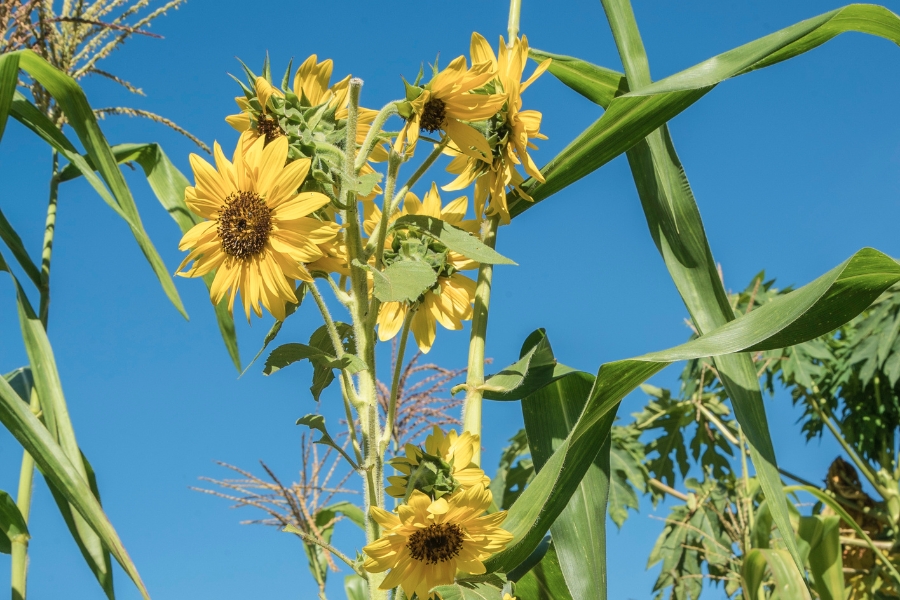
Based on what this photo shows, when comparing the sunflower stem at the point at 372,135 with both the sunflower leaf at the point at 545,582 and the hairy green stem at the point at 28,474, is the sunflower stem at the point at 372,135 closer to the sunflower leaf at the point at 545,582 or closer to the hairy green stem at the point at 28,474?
the sunflower leaf at the point at 545,582

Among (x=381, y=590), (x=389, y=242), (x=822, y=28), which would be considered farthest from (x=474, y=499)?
(x=822, y=28)

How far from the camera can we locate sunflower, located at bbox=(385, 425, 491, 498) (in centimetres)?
48

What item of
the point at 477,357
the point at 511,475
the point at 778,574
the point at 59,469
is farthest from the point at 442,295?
the point at 511,475

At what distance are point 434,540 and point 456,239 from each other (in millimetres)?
181

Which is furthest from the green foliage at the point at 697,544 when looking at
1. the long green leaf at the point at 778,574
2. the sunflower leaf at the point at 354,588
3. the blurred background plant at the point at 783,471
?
the sunflower leaf at the point at 354,588

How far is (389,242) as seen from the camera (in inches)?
21.4

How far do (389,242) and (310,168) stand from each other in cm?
9

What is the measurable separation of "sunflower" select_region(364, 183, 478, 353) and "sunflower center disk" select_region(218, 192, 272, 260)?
89 millimetres

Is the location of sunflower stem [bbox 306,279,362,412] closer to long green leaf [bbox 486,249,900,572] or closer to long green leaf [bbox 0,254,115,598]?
long green leaf [bbox 486,249,900,572]

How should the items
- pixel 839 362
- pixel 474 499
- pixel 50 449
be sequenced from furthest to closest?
pixel 839 362, pixel 50 449, pixel 474 499

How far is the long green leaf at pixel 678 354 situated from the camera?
1.39 ft

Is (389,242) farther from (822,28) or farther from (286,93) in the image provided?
(822,28)

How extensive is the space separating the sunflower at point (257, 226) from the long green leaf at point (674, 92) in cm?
17

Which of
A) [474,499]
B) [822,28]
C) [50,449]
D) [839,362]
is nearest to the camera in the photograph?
[474,499]
